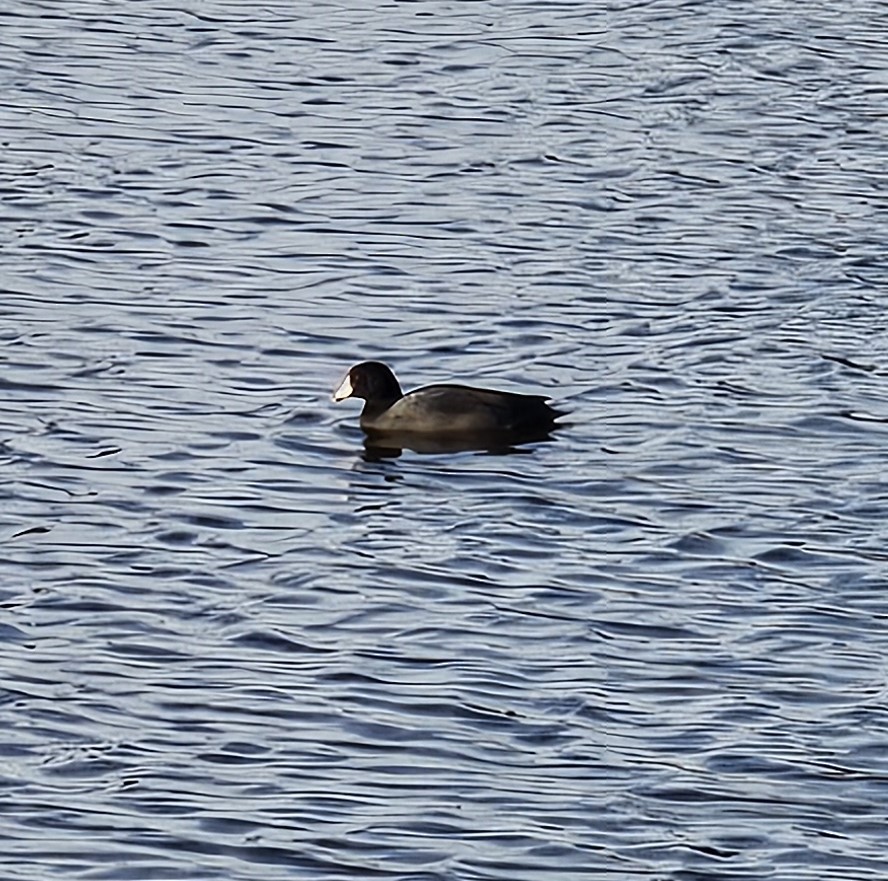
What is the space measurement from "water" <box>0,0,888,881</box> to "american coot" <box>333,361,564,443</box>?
0.63ft

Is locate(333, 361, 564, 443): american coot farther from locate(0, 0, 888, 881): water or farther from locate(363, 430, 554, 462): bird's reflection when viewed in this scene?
locate(0, 0, 888, 881): water

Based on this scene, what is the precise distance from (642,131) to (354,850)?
1292 centimetres

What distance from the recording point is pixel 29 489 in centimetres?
1483

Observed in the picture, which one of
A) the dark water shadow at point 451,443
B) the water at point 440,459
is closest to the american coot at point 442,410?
the dark water shadow at point 451,443

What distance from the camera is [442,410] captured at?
1616 centimetres

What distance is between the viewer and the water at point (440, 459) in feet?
36.9

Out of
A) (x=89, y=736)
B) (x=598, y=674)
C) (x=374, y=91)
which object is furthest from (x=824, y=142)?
(x=89, y=736)

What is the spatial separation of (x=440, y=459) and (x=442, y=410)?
28 cm

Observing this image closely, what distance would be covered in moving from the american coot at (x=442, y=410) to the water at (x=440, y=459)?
0.19 m

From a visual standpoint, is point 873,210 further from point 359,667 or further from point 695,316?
point 359,667

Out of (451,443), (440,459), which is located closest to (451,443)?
(451,443)

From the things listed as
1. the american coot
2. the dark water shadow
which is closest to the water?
the dark water shadow

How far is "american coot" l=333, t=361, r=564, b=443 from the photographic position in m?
16.1

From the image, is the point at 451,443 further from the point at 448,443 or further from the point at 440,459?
the point at 440,459
